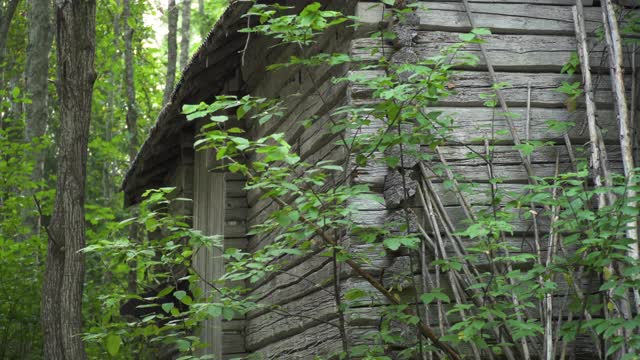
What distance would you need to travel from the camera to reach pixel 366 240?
5.10m

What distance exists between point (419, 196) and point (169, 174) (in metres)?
7.23

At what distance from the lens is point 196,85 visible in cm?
852

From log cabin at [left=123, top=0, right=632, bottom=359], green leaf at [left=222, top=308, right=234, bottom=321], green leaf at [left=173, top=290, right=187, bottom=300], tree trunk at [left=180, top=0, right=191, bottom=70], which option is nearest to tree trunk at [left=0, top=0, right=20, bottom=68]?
log cabin at [left=123, top=0, right=632, bottom=359]

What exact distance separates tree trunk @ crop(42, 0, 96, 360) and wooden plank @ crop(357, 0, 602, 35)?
2.75m

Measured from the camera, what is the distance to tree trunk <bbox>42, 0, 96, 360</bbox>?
24.1ft

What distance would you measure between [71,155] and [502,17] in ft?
12.1

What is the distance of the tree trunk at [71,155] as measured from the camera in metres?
7.36

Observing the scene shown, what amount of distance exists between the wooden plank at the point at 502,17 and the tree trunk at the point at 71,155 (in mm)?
2753

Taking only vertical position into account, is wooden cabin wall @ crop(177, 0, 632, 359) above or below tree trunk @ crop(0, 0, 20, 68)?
below

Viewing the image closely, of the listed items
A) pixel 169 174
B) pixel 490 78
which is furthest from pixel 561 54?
pixel 169 174

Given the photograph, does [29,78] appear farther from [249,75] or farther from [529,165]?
[529,165]

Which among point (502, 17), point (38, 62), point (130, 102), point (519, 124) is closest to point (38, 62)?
point (38, 62)

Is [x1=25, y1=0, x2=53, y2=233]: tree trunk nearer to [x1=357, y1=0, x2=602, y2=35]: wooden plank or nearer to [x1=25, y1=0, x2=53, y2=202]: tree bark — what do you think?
[x1=25, y1=0, x2=53, y2=202]: tree bark

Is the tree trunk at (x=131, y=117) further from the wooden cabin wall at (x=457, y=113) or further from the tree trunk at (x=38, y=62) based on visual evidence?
the wooden cabin wall at (x=457, y=113)
